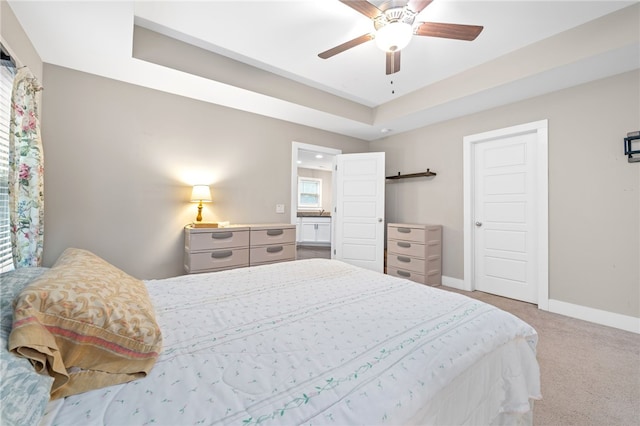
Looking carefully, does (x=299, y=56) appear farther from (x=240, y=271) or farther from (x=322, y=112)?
(x=240, y=271)

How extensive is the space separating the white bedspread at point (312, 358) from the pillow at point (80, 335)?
45 mm

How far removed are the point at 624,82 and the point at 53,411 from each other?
4.24 meters

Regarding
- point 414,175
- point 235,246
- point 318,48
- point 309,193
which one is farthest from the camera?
point 309,193

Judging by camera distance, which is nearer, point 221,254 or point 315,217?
point 221,254

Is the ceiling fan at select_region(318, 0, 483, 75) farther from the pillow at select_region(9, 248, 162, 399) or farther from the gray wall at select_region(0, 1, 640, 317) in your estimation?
the pillow at select_region(9, 248, 162, 399)

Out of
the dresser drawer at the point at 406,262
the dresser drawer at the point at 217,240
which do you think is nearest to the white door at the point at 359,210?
the dresser drawer at the point at 406,262

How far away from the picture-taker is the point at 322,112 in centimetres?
353

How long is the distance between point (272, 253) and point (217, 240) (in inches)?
26.1

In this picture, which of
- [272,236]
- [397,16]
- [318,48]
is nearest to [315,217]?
[272,236]

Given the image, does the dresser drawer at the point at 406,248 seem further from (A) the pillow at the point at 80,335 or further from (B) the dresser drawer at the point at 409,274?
(A) the pillow at the point at 80,335

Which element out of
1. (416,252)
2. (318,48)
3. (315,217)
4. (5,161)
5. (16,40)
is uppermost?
(318,48)

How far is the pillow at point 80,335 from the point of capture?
629 millimetres

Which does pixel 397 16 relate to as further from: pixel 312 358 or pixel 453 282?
pixel 453 282

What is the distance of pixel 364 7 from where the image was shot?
178cm
